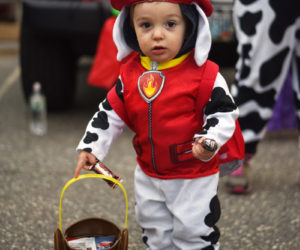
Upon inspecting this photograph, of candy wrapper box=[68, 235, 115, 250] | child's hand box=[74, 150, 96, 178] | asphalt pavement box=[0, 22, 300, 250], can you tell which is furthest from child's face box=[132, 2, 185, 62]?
asphalt pavement box=[0, 22, 300, 250]

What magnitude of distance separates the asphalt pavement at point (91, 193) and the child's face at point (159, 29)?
0.95m

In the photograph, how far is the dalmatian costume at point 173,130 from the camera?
1.80 m

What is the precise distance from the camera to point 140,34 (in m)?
1.80

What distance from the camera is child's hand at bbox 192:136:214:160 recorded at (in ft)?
5.49

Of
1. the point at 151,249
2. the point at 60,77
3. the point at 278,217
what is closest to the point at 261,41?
the point at 278,217

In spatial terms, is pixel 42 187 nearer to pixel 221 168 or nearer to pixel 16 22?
pixel 221 168

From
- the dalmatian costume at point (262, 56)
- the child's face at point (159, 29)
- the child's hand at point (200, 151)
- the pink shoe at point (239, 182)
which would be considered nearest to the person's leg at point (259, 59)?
the dalmatian costume at point (262, 56)

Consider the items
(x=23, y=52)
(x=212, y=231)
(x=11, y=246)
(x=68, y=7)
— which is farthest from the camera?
(x=23, y=52)

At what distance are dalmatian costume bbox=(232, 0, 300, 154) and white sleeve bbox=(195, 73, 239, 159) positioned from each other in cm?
96

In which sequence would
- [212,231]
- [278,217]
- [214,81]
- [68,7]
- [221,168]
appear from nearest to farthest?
1. [214,81]
2. [212,231]
3. [221,168]
4. [278,217]
5. [68,7]

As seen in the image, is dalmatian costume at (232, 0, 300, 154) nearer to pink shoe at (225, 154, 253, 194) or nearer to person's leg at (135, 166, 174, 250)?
pink shoe at (225, 154, 253, 194)

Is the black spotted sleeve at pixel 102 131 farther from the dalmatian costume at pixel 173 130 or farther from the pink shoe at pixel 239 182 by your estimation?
the pink shoe at pixel 239 182

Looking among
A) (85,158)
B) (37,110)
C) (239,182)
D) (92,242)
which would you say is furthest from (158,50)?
(37,110)

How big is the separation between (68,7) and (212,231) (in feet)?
7.68
